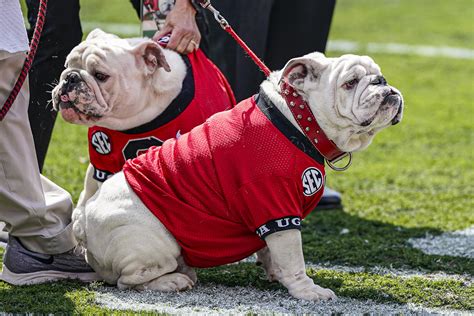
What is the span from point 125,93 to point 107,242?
80cm

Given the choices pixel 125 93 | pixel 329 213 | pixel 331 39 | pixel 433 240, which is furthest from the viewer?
pixel 331 39

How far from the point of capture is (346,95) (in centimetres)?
387

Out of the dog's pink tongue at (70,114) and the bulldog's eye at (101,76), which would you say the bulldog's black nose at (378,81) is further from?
the dog's pink tongue at (70,114)

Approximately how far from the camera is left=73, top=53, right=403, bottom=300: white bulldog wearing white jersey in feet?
12.6

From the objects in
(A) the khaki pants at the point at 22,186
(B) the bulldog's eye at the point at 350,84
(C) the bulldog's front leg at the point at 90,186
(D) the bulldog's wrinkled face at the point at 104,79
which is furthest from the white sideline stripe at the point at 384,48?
(B) the bulldog's eye at the point at 350,84

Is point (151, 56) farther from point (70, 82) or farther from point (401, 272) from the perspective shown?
point (401, 272)

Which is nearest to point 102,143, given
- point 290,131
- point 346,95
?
point 290,131

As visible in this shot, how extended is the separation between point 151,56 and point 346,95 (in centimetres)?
108

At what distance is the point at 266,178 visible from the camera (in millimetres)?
3799

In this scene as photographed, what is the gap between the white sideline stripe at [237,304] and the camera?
3.72 meters

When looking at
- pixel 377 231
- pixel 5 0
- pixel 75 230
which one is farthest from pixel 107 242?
pixel 377 231

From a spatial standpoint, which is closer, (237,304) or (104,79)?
(237,304)

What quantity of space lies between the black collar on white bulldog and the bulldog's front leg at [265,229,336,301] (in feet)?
1.26

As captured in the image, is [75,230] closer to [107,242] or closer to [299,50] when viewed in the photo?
[107,242]
